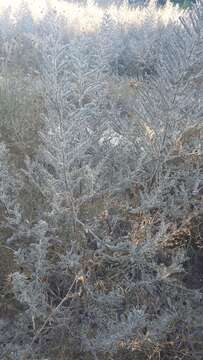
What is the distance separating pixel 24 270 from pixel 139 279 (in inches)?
23.4

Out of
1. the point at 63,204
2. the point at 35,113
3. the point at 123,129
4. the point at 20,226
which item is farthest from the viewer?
the point at 35,113

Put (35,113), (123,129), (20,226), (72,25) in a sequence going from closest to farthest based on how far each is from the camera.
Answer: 1. (20,226)
2. (123,129)
3. (35,113)
4. (72,25)

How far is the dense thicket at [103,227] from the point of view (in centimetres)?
209

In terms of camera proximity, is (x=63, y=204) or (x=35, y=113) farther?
(x=35, y=113)

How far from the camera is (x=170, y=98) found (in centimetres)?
229

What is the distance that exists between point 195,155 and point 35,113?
1107 millimetres

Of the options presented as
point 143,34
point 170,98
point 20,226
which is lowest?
point 143,34

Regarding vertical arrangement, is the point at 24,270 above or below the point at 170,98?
below

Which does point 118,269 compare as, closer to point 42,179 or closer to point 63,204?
point 63,204

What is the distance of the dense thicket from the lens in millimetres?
2088

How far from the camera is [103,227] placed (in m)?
2.46

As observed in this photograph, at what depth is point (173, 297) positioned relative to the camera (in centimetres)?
239

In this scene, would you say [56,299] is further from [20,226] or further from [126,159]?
[126,159]

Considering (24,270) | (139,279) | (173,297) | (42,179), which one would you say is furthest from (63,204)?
(173,297)
